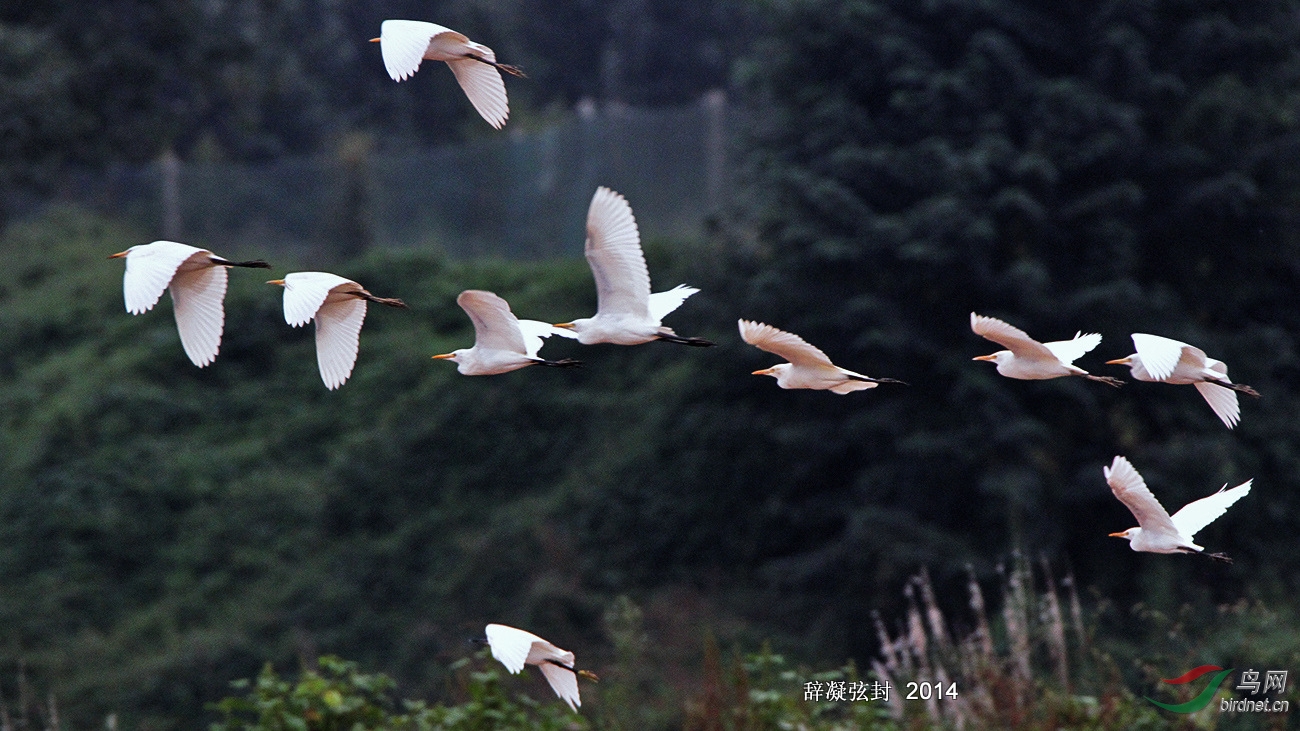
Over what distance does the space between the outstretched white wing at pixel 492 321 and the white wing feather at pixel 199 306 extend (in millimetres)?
597

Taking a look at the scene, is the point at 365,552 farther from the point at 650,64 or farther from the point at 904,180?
the point at 650,64

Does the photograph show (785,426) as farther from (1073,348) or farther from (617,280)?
(617,280)

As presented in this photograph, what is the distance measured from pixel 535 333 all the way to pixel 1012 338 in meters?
1.18

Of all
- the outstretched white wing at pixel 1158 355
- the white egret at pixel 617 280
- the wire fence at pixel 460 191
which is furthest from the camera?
the wire fence at pixel 460 191

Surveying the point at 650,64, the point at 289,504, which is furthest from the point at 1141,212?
the point at 650,64

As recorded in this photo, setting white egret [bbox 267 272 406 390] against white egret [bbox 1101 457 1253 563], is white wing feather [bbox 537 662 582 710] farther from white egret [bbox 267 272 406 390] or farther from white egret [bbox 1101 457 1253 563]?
white egret [bbox 1101 457 1253 563]

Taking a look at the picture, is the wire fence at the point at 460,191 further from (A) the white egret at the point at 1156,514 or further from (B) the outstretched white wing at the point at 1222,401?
(A) the white egret at the point at 1156,514

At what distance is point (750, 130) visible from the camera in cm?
1012

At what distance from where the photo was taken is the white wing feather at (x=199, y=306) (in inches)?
127

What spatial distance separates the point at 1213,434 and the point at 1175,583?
996 millimetres

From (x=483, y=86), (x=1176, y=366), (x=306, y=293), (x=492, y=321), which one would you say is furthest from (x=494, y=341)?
(x=1176, y=366)

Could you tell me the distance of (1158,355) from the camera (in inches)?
116

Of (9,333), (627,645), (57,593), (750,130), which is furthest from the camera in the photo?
(9,333)

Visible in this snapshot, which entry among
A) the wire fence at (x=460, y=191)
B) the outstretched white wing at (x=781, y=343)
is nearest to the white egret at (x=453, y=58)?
the outstretched white wing at (x=781, y=343)
